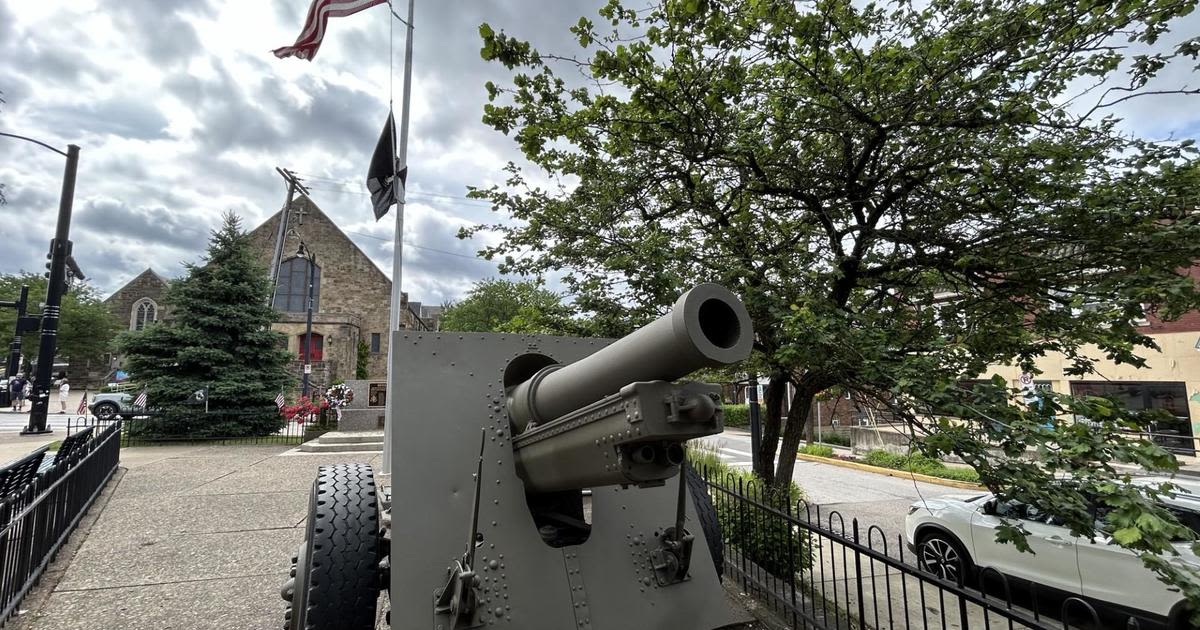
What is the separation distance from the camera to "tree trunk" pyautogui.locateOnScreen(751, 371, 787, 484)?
6285 mm

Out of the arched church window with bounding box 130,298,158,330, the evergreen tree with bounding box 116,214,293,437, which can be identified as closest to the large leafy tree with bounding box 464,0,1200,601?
the evergreen tree with bounding box 116,214,293,437

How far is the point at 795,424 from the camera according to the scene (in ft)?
20.4

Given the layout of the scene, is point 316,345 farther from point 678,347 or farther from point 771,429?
point 678,347

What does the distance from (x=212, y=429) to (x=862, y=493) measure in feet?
54.9

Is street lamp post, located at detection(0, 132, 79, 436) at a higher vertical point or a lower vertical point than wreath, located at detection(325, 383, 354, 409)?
higher

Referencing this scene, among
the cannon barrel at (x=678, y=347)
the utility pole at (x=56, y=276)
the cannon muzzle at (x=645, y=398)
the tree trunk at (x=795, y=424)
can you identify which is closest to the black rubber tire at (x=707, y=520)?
the cannon muzzle at (x=645, y=398)

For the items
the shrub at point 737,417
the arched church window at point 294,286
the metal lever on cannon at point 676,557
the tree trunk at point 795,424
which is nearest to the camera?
the metal lever on cannon at point 676,557

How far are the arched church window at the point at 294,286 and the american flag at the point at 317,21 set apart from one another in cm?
2566

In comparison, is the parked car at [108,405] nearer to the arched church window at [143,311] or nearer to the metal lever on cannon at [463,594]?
the metal lever on cannon at [463,594]

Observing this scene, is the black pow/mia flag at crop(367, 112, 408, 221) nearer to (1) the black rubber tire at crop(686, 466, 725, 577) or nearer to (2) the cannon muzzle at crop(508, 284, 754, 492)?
(1) the black rubber tire at crop(686, 466, 725, 577)

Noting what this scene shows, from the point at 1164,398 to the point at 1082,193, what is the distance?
16499 mm

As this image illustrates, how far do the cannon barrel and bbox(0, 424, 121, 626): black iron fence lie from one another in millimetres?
4166

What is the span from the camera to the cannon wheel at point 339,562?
8.62ft

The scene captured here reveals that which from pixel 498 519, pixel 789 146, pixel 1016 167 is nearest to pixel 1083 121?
pixel 1016 167
